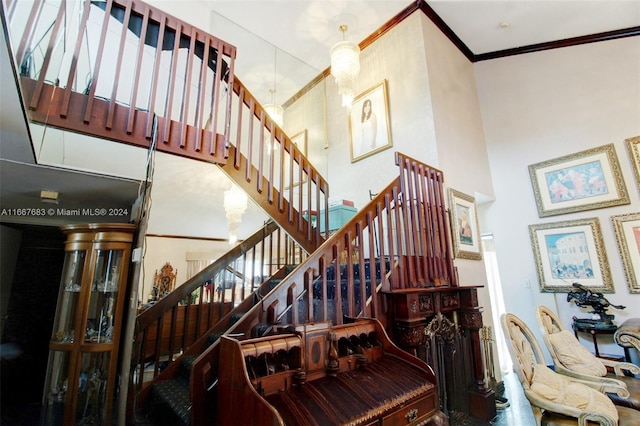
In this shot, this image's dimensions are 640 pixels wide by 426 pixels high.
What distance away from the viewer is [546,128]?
14.5 feet

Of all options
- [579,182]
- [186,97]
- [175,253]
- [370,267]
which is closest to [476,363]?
[370,267]

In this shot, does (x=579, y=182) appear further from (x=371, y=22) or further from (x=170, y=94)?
(x=170, y=94)

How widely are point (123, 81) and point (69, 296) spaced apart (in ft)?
6.38

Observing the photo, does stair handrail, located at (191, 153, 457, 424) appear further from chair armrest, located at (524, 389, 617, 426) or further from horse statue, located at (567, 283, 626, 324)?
horse statue, located at (567, 283, 626, 324)

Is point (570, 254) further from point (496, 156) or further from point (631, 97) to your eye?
point (631, 97)

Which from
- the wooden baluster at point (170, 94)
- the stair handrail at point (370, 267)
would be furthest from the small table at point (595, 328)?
the wooden baluster at point (170, 94)

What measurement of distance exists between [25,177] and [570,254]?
6340 millimetres

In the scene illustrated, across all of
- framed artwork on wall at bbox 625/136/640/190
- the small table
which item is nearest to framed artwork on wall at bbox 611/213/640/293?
framed artwork on wall at bbox 625/136/640/190

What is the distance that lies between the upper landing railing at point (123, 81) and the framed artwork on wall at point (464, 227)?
2001 millimetres

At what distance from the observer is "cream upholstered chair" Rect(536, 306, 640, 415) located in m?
2.22

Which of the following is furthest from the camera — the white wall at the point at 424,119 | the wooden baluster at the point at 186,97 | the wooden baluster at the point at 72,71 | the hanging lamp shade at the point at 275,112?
the hanging lamp shade at the point at 275,112

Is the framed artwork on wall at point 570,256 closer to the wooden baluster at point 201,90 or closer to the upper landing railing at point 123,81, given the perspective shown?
the upper landing railing at point 123,81

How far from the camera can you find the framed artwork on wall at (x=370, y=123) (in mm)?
4402

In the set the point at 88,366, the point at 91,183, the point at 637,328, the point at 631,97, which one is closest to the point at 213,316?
the point at 88,366
